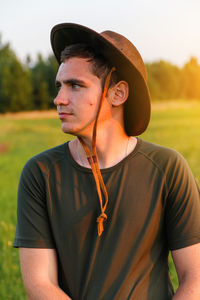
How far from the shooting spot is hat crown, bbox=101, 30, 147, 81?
2.66m

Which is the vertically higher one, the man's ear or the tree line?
the man's ear

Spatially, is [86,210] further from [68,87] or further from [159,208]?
[68,87]

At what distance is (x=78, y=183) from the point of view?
273 cm

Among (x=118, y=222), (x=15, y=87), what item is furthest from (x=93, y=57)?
(x=15, y=87)

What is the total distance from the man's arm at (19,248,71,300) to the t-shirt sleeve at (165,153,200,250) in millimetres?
766

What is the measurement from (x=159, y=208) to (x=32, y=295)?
0.96 meters

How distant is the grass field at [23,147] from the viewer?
213 inches

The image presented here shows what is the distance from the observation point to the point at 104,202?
269cm

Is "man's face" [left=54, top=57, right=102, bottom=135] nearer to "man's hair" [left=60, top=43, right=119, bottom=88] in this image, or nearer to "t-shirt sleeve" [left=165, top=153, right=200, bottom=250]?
"man's hair" [left=60, top=43, right=119, bottom=88]

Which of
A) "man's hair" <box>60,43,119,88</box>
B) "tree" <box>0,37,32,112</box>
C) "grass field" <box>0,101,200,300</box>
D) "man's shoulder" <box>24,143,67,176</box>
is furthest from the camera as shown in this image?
"tree" <box>0,37,32,112</box>

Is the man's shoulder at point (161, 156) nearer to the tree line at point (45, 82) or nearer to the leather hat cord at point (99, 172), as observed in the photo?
the leather hat cord at point (99, 172)

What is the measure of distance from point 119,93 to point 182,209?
83cm

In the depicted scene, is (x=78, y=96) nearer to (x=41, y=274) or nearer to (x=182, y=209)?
(x=182, y=209)

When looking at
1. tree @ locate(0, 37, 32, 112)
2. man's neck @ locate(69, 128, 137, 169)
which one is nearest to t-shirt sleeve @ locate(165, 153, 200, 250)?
man's neck @ locate(69, 128, 137, 169)
